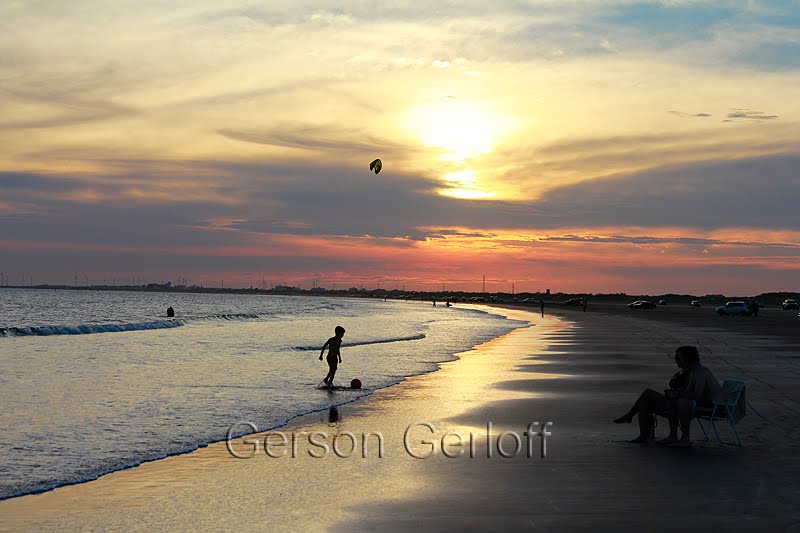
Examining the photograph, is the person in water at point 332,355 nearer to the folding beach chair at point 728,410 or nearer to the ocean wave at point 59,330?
the folding beach chair at point 728,410

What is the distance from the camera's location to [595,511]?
916 centimetres

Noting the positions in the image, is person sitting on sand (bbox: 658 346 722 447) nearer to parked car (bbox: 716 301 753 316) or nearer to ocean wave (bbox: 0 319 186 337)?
ocean wave (bbox: 0 319 186 337)

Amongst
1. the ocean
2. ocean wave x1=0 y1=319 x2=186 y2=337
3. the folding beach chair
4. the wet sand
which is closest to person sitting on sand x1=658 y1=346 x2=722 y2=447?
the folding beach chair

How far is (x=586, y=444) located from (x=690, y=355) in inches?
92.5

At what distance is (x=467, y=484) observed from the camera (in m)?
10.8

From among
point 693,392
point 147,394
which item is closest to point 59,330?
point 147,394

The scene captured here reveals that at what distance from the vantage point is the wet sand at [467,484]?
29.5ft

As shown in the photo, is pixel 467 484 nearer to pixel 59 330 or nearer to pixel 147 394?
pixel 147 394

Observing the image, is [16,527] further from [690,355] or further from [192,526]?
[690,355]

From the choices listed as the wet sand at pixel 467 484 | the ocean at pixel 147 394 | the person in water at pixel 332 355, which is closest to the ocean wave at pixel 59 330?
the ocean at pixel 147 394

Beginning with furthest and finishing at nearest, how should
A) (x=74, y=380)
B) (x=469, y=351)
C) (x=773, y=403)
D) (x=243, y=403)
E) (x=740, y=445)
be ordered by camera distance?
(x=469, y=351)
(x=74, y=380)
(x=243, y=403)
(x=773, y=403)
(x=740, y=445)

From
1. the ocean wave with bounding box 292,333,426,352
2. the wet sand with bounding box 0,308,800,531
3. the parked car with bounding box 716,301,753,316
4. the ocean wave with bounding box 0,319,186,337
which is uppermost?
the parked car with bounding box 716,301,753,316

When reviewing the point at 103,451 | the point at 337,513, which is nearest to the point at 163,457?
the point at 103,451

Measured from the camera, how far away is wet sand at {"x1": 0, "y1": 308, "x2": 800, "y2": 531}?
8.99 meters
